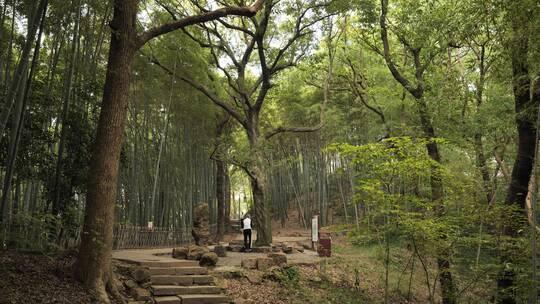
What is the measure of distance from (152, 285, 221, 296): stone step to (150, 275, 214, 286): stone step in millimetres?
147

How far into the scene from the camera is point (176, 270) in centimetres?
631

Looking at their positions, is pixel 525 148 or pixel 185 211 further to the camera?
pixel 185 211

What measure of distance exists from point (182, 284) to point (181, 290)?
0.23m

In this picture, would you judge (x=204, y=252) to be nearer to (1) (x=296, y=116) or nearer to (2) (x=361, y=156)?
(2) (x=361, y=156)

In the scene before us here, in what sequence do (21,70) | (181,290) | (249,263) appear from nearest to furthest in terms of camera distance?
(21,70) < (181,290) < (249,263)

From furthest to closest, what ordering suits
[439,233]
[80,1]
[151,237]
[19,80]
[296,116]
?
[296,116] < [151,237] < [439,233] < [80,1] < [19,80]

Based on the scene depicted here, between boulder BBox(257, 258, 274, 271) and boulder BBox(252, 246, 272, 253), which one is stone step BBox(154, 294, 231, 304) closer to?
boulder BBox(257, 258, 274, 271)

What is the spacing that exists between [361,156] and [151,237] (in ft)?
21.2

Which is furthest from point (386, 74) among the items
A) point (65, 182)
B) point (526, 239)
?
point (65, 182)

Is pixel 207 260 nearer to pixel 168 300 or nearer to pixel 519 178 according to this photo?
pixel 168 300

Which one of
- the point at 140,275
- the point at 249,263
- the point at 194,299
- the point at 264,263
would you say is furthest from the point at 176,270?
the point at 264,263

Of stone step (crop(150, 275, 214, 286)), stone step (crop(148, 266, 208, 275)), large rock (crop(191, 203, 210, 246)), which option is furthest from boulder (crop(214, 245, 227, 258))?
large rock (crop(191, 203, 210, 246))

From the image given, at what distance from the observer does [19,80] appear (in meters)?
3.90

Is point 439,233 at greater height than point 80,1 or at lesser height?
lesser
